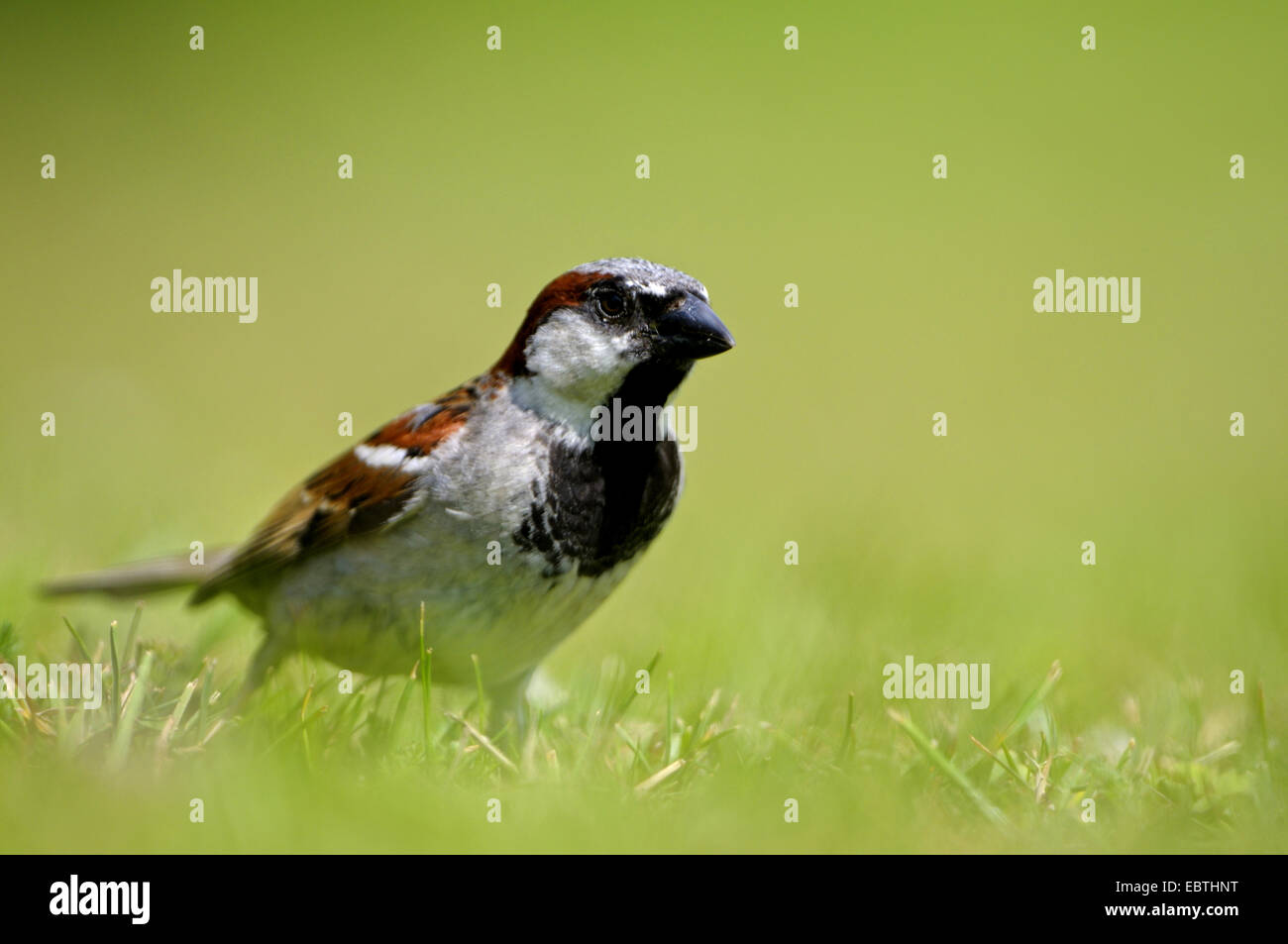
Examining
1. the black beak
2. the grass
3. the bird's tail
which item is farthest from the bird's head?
the bird's tail

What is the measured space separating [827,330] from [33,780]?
10920 mm

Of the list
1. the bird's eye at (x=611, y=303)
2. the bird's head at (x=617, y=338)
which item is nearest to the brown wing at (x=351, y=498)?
the bird's head at (x=617, y=338)

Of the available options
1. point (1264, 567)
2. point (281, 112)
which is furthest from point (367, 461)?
point (281, 112)

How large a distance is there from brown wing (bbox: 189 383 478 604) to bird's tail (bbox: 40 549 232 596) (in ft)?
0.86

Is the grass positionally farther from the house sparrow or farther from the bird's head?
the bird's head

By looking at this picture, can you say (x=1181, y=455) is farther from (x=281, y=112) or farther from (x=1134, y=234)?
(x=281, y=112)

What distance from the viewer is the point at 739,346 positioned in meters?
13.3

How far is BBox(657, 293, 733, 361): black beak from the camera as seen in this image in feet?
13.9

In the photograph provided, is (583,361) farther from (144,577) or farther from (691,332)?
(144,577)

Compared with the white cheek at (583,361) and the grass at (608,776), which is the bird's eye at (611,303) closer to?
the white cheek at (583,361)

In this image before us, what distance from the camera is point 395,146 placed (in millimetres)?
16953

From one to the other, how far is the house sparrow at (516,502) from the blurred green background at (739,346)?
2.46 feet

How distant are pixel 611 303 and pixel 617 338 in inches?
4.7

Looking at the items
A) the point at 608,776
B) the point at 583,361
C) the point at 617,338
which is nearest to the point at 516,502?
the point at 583,361
